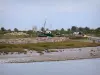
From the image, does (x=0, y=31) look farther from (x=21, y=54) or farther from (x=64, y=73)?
(x=64, y=73)

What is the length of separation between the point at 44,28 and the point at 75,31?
16.8 feet

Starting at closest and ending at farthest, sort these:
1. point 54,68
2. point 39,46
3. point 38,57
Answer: point 54,68, point 38,57, point 39,46

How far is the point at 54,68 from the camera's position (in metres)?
21.8

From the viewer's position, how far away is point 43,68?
21.6m

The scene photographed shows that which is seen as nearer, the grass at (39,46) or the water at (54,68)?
the water at (54,68)

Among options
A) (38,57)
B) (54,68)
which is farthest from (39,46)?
(54,68)

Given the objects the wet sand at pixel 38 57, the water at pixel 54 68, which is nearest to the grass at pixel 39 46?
the wet sand at pixel 38 57

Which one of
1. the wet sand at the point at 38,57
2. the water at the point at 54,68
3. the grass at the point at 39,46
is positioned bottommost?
the water at the point at 54,68

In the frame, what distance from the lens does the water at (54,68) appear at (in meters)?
19.9

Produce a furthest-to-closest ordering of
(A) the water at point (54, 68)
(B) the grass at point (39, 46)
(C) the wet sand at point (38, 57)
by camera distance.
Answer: (B) the grass at point (39, 46) → (C) the wet sand at point (38, 57) → (A) the water at point (54, 68)

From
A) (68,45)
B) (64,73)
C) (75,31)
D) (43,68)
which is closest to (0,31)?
(68,45)

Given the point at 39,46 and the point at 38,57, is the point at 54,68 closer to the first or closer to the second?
the point at 38,57

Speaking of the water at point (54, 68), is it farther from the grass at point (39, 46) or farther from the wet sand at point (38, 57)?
the grass at point (39, 46)

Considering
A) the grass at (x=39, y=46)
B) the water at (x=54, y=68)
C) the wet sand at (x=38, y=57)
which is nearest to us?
the water at (x=54, y=68)
